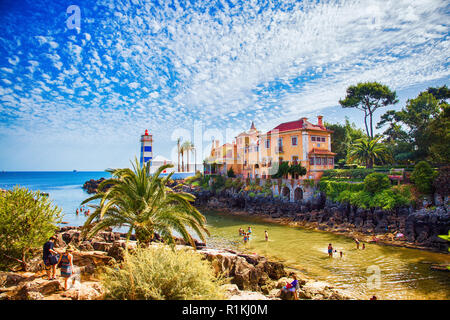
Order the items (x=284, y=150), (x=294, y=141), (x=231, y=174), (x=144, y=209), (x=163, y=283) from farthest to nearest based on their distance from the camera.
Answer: (x=231, y=174) → (x=284, y=150) → (x=294, y=141) → (x=144, y=209) → (x=163, y=283)

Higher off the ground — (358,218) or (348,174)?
(348,174)

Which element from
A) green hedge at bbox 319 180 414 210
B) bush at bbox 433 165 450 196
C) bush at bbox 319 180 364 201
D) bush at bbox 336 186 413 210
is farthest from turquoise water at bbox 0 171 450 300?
bush at bbox 319 180 364 201

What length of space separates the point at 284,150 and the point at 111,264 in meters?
37.7

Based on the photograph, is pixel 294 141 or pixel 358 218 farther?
pixel 294 141

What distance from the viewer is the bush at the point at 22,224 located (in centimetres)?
1129

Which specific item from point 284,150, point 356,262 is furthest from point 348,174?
point 356,262

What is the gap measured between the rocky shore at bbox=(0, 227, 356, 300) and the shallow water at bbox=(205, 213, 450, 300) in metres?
2.29

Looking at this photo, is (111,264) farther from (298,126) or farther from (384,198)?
(298,126)

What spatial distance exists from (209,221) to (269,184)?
1344 cm

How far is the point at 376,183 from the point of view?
2998 cm

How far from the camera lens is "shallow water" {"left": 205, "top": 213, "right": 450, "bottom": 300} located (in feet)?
48.6

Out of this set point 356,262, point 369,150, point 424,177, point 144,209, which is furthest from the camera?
point 369,150
